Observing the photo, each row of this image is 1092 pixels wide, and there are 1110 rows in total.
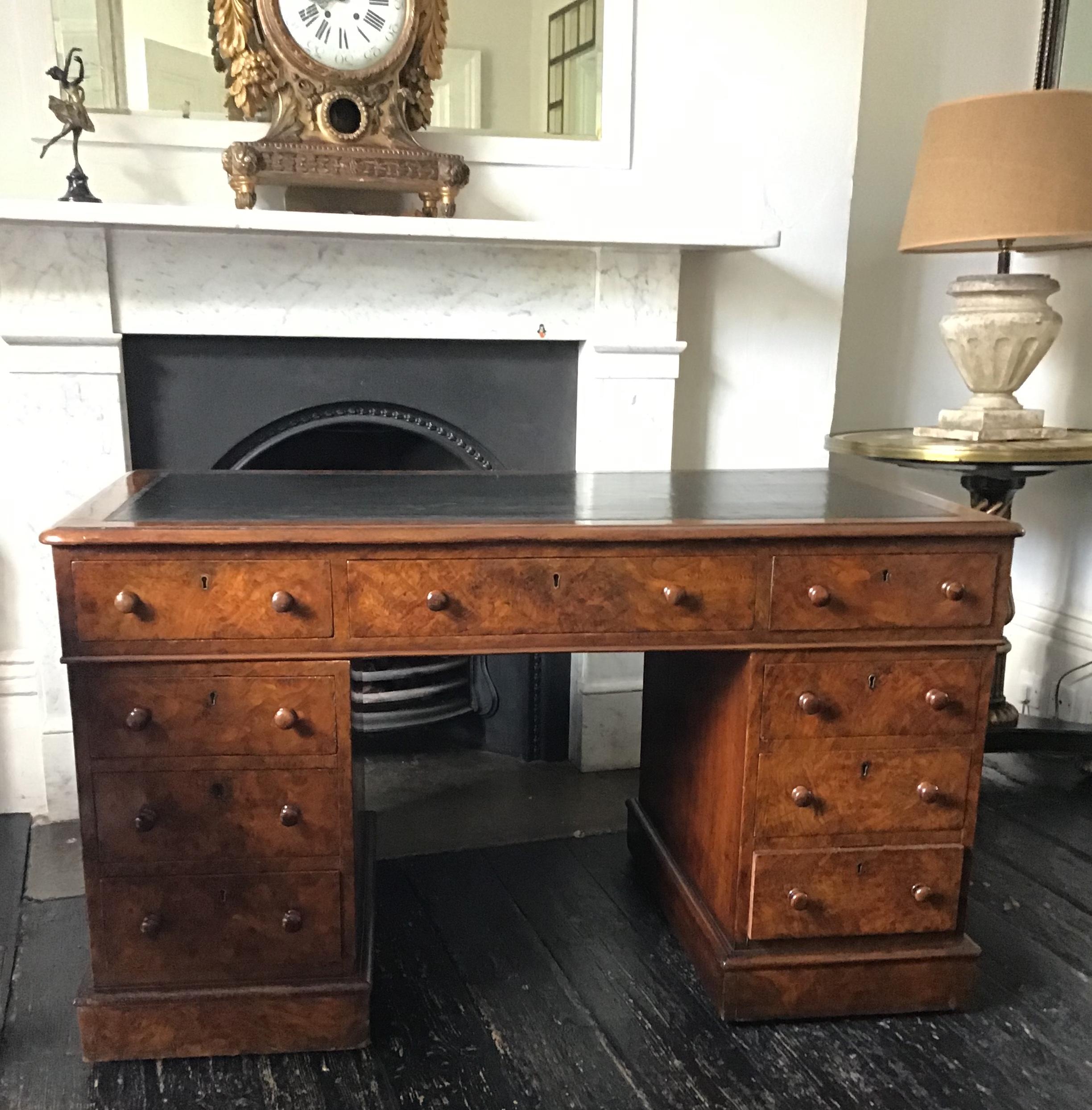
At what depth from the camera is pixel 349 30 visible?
1946 mm

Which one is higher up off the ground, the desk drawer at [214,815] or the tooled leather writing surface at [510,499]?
the tooled leather writing surface at [510,499]

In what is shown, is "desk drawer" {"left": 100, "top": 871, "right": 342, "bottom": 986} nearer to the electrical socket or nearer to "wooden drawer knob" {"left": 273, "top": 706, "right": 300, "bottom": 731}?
"wooden drawer knob" {"left": 273, "top": 706, "right": 300, "bottom": 731}

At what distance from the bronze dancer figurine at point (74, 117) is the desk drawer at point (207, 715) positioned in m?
0.95

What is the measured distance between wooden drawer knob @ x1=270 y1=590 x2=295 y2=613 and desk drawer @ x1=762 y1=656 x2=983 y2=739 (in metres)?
0.69

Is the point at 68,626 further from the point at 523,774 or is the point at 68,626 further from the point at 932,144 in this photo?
the point at 932,144

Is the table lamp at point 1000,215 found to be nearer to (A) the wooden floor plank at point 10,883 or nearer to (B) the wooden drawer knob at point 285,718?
(B) the wooden drawer knob at point 285,718

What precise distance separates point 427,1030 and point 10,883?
0.93 metres

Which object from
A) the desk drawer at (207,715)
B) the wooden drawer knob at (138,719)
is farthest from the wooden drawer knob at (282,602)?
the wooden drawer knob at (138,719)

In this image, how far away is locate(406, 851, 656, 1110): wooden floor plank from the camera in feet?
4.81

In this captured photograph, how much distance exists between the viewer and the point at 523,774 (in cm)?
247

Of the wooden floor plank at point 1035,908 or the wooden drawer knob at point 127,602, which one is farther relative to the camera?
the wooden floor plank at point 1035,908

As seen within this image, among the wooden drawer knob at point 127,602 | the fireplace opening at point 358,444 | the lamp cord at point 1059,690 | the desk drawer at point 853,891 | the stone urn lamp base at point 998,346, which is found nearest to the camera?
the wooden drawer knob at point 127,602

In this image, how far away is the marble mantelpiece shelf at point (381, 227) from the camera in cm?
182

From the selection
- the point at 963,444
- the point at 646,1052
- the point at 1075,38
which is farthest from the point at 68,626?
the point at 1075,38
